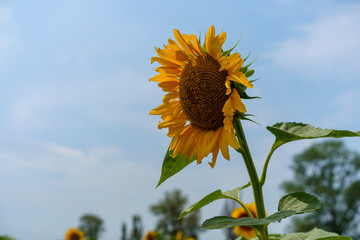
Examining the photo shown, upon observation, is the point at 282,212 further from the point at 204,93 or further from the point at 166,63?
the point at 166,63

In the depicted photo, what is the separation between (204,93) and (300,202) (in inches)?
25.7

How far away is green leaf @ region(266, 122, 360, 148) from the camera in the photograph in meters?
1.63

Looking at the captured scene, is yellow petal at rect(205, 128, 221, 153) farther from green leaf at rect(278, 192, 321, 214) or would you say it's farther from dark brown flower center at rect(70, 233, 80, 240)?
dark brown flower center at rect(70, 233, 80, 240)

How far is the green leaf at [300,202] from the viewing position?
5.40 ft

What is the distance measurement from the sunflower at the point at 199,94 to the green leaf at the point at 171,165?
→ 0.06 meters

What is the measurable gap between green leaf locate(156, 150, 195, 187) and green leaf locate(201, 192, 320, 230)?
382 mm

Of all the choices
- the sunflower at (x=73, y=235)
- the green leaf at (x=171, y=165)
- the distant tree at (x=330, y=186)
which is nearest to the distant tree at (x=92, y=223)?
the distant tree at (x=330, y=186)

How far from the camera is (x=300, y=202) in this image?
1759mm

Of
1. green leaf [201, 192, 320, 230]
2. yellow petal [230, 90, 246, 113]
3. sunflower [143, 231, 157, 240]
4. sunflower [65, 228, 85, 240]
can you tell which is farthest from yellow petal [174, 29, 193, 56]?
sunflower [65, 228, 85, 240]

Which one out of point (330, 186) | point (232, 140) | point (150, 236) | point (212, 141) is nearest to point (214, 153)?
point (212, 141)

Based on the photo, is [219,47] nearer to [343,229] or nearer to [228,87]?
[228,87]

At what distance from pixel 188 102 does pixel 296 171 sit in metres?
24.2

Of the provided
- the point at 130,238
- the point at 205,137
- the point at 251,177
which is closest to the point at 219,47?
the point at 205,137

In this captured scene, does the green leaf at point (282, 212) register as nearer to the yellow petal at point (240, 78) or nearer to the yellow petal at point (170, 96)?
the yellow petal at point (240, 78)
